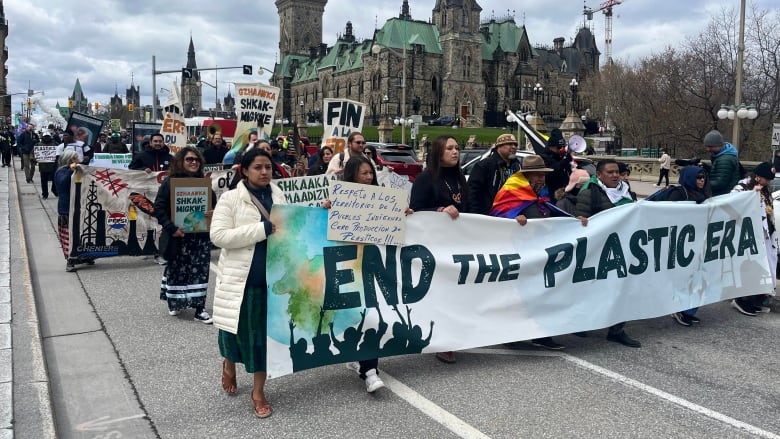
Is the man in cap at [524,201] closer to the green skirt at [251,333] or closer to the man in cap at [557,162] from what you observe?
the man in cap at [557,162]

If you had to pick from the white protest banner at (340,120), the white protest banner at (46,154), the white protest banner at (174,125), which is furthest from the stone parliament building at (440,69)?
the white protest banner at (340,120)

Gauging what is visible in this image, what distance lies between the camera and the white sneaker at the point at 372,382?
4.70 m

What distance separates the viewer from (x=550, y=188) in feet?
26.0

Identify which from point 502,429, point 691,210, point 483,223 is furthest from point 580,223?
point 502,429

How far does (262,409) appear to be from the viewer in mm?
4391

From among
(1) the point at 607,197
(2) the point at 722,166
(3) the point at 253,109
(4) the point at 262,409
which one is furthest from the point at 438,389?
(3) the point at 253,109

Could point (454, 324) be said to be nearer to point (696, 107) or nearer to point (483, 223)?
point (483, 223)

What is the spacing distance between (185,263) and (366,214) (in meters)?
2.78

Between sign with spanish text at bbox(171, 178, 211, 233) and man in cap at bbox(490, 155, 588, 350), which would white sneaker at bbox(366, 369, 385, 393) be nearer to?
man in cap at bbox(490, 155, 588, 350)

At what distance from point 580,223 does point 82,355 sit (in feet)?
15.0

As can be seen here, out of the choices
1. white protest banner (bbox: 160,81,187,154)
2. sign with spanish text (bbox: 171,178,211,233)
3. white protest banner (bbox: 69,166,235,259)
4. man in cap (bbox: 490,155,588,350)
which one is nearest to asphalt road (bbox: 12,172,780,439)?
man in cap (bbox: 490,155,588,350)

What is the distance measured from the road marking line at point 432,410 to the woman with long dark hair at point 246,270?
977 mm

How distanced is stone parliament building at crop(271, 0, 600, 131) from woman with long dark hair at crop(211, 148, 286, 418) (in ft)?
281

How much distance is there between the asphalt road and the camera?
423 cm
